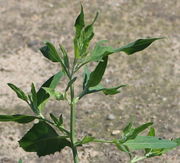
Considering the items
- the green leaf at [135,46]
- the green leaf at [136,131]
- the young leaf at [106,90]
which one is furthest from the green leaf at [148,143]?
the green leaf at [135,46]

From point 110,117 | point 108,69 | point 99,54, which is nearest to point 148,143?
point 99,54

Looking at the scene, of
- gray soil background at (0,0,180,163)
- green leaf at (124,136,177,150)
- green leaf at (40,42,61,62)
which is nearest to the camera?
green leaf at (40,42,61,62)

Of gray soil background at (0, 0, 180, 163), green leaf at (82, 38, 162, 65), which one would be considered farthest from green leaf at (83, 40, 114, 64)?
gray soil background at (0, 0, 180, 163)

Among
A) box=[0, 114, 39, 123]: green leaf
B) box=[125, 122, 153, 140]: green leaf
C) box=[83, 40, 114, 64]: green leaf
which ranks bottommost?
box=[125, 122, 153, 140]: green leaf

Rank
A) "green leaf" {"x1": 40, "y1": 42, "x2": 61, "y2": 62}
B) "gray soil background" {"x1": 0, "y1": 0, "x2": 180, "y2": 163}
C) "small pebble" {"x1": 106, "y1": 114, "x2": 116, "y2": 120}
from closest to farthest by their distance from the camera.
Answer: "green leaf" {"x1": 40, "y1": 42, "x2": 61, "y2": 62}
"gray soil background" {"x1": 0, "y1": 0, "x2": 180, "y2": 163}
"small pebble" {"x1": 106, "y1": 114, "x2": 116, "y2": 120}

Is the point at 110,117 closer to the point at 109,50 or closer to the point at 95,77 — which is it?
the point at 95,77

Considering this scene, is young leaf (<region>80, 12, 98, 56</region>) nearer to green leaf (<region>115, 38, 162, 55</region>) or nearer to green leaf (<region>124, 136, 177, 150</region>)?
green leaf (<region>115, 38, 162, 55</region>)
